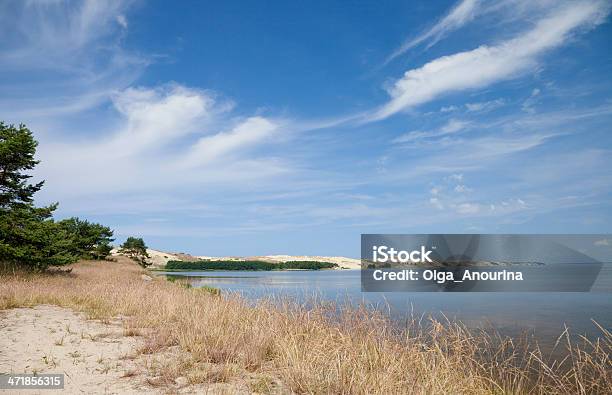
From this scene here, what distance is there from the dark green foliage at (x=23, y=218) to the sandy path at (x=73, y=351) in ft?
41.8

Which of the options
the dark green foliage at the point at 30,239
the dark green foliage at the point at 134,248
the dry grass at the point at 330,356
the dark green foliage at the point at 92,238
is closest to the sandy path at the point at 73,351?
the dry grass at the point at 330,356

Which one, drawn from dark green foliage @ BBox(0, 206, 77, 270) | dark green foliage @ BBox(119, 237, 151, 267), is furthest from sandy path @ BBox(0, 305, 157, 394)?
dark green foliage @ BBox(119, 237, 151, 267)

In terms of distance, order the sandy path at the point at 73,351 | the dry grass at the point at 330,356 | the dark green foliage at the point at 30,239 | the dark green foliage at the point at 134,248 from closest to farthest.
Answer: the dry grass at the point at 330,356
the sandy path at the point at 73,351
the dark green foliage at the point at 30,239
the dark green foliage at the point at 134,248

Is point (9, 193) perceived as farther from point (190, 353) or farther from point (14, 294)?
point (190, 353)

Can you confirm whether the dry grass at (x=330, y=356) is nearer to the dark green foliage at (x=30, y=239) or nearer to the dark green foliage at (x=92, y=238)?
the dark green foliage at (x=30, y=239)

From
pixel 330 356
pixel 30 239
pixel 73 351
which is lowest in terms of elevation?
pixel 73 351

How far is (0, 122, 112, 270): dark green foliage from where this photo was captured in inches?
859

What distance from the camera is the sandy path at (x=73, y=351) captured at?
5.98 metres

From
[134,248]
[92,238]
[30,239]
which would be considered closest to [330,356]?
[30,239]

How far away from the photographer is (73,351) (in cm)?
766

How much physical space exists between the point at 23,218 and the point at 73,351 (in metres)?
18.6

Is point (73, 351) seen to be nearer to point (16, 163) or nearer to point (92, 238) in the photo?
point (16, 163)

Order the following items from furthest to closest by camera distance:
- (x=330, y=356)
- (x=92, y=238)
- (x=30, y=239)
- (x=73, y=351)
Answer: (x=92, y=238)
(x=30, y=239)
(x=73, y=351)
(x=330, y=356)

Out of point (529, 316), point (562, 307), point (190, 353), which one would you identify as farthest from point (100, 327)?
point (562, 307)
